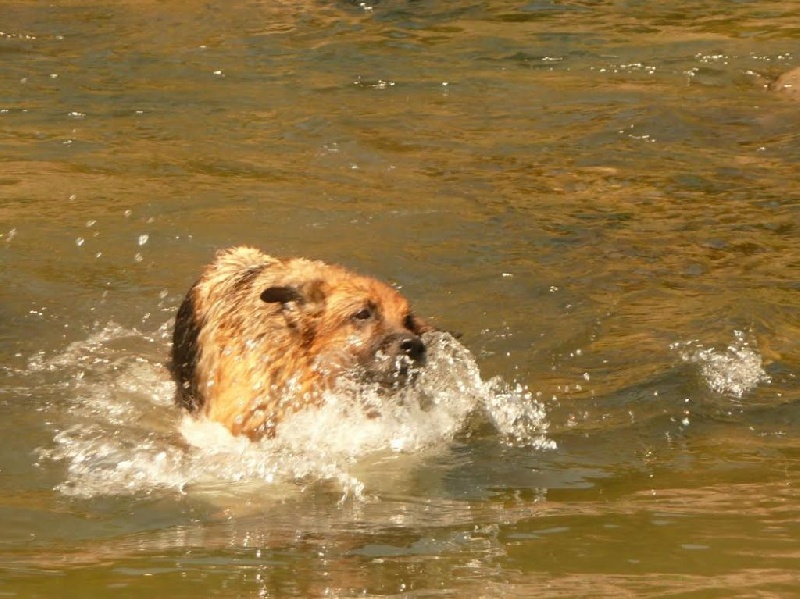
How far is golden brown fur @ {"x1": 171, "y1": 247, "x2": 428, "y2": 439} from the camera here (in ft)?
23.3

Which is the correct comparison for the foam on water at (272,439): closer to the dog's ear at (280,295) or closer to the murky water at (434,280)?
the murky water at (434,280)

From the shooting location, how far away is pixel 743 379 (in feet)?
24.9

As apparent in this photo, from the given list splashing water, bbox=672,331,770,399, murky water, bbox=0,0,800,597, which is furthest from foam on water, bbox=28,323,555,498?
splashing water, bbox=672,331,770,399

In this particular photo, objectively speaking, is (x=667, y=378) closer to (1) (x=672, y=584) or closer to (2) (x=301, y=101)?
(1) (x=672, y=584)

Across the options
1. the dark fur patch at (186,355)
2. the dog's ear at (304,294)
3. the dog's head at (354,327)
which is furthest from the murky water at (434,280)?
the dog's ear at (304,294)

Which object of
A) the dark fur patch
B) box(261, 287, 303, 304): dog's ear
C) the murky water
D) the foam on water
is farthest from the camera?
the dark fur patch

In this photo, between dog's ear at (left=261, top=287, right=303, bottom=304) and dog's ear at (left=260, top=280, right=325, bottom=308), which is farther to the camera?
dog's ear at (left=260, top=280, right=325, bottom=308)

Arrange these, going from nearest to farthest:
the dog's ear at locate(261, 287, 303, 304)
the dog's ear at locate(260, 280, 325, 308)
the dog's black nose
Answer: the dog's black nose → the dog's ear at locate(261, 287, 303, 304) → the dog's ear at locate(260, 280, 325, 308)

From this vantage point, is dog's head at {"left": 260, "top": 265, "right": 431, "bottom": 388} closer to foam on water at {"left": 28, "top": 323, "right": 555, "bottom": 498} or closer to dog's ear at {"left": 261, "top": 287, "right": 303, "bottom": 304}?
dog's ear at {"left": 261, "top": 287, "right": 303, "bottom": 304}

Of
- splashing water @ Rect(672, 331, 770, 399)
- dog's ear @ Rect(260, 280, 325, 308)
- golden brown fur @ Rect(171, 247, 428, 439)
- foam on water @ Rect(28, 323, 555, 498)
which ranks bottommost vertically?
foam on water @ Rect(28, 323, 555, 498)

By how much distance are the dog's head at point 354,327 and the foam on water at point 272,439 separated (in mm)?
123

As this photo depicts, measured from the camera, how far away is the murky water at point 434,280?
5.32 meters

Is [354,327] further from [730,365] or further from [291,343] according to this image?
[730,365]

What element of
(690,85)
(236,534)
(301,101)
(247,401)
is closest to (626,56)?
(690,85)
